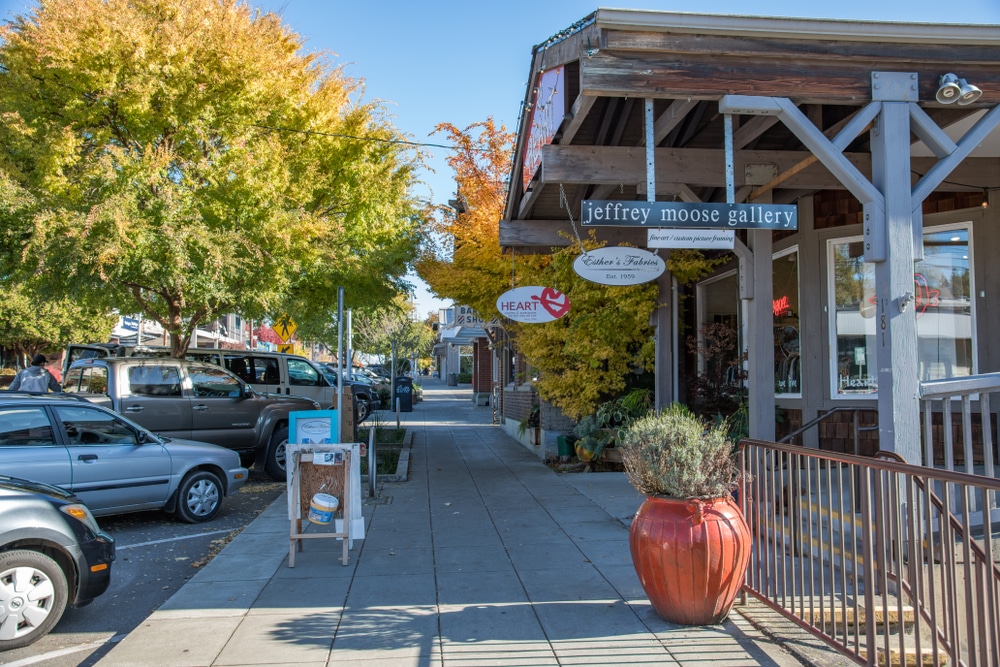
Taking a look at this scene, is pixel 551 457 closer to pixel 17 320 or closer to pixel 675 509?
pixel 675 509

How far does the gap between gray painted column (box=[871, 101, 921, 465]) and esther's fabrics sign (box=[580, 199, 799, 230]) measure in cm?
85

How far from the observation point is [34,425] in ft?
24.1

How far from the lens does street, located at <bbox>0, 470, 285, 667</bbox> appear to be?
4.93 m

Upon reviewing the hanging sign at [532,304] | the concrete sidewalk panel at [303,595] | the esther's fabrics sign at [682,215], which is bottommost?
the concrete sidewalk panel at [303,595]

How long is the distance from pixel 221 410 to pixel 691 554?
859 cm

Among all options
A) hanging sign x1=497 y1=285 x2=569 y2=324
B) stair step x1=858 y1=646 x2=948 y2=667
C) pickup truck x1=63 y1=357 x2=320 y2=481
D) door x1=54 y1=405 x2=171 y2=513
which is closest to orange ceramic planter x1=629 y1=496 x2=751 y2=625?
stair step x1=858 y1=646 x2=948 y2=667

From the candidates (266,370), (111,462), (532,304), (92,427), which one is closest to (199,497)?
(111,462)

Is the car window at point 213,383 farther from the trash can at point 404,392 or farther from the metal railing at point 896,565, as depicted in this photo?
the trash can at point 404,392

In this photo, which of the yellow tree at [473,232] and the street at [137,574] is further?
the yellow tree at [473,232]

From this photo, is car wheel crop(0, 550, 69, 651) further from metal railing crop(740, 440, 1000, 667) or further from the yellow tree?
the yellow tree

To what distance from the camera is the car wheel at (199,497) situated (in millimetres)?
8570

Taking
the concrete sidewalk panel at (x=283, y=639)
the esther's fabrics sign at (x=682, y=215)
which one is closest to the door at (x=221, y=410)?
the concrete sidewalk panel at (x=283, y=639)

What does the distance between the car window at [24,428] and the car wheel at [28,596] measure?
2.74m

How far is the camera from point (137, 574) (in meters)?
6.76
